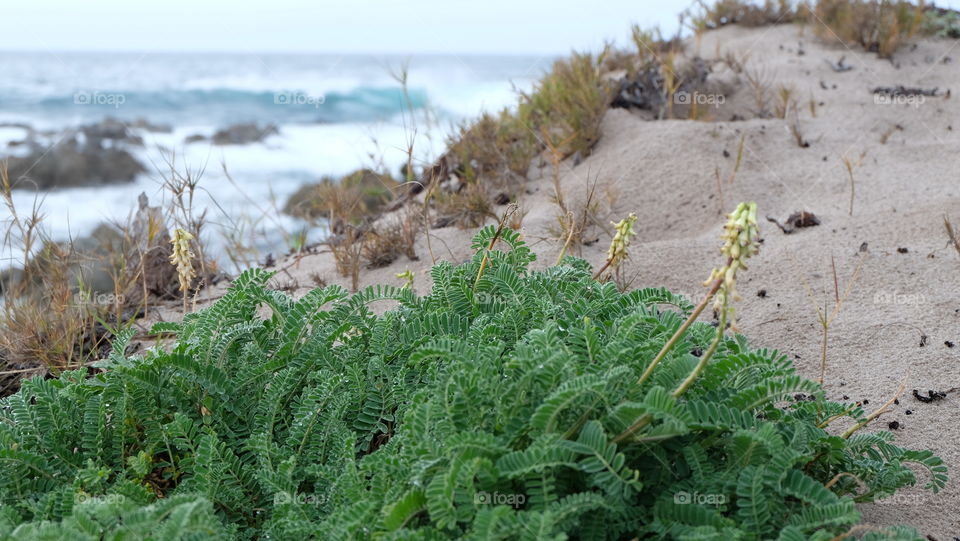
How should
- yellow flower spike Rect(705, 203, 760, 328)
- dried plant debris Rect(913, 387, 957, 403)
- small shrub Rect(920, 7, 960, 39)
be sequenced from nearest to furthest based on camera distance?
yellow flower spike Rect(705, 203, 760, 328) < dried plant debris Rect(913, 387, 957, 403) < small shrub Rect(920, 7, 960, 39)

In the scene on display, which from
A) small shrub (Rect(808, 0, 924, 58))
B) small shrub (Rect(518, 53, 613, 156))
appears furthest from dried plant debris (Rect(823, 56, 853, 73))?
small shrub (Rect(518, 53, 613, 156))

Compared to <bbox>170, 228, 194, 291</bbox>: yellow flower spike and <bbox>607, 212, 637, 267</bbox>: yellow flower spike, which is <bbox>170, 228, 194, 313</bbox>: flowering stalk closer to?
<bbox>170, 228, 194, 291</bbox>: yellow flower spike

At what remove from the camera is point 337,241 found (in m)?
4.61

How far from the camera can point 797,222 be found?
4.09m

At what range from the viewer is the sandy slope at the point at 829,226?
8.96 feet

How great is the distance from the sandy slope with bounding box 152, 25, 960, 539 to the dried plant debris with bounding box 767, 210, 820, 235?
4cm

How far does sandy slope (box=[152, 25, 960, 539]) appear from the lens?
2732 millimetres

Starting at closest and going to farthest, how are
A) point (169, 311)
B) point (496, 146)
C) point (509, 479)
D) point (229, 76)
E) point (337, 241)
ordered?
1. point (509, 479)
2. point (169, 311)
3. point (337, 241)
4. point (496, 146)
5. point (229, 76)

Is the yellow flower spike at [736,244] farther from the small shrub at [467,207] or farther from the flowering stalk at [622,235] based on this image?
the small shrub at [467,207]

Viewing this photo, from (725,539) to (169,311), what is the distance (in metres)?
3.25

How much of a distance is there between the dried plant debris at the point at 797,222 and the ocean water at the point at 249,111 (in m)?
2.00

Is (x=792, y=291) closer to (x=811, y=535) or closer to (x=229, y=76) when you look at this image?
(x=811, y=535)

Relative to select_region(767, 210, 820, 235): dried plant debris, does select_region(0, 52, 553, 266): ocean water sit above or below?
above

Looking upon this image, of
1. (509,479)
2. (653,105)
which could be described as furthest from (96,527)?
(653,105)
